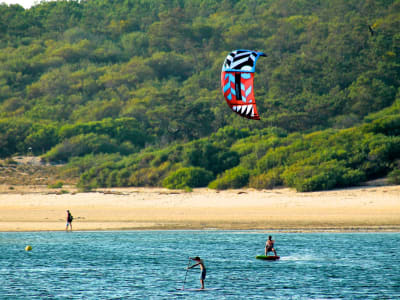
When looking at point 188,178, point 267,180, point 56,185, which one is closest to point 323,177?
point 267,180

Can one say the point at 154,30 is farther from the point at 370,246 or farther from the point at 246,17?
the point at 370,246

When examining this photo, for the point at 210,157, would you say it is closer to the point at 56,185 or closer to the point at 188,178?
the point at 188,178

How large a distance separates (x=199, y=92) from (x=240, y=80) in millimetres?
47948

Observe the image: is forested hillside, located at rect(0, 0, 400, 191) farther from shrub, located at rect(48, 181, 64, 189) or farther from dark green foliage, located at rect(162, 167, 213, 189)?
shrub, located at rect(48, 181, 64, 189)

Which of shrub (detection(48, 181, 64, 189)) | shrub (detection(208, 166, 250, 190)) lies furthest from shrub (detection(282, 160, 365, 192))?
shrub (detection(48, 181, 64, 189))

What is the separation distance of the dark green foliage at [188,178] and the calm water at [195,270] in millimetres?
11382

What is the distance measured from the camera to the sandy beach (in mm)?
29828

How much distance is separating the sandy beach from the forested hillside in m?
2.11

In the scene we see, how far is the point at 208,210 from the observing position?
111 feet

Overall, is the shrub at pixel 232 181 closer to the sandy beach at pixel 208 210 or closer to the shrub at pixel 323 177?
the sandy beach at pixel 208 210

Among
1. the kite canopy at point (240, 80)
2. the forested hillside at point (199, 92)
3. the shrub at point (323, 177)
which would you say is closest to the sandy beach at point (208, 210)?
the shrub at point (323, 177)

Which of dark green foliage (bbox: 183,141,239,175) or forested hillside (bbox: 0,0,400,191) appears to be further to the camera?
dark green foliage (bbox: 183,141,239,175)

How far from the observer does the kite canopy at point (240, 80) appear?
25141 mm

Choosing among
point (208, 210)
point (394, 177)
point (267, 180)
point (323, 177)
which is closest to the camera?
point (208, 210)
